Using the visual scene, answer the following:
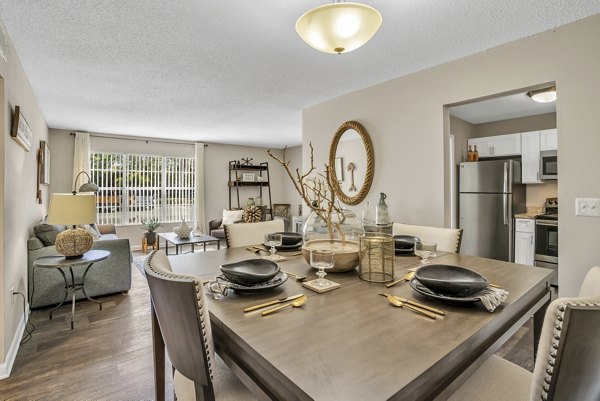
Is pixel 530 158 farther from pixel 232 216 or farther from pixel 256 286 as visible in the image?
pixel 232 216

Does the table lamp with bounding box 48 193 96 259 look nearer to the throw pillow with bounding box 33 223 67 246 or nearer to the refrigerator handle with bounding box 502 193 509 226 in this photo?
the throw pillow with bounding box 33 223 67 246

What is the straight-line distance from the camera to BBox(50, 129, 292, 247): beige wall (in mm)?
5441

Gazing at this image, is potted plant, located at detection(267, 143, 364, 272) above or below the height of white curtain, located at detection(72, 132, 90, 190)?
below

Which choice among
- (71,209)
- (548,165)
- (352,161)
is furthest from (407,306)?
(548,165)

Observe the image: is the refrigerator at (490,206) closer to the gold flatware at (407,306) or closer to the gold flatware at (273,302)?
the gold flatware at (407,306)

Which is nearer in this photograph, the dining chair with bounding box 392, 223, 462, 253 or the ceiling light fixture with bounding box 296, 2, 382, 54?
the ceiling light fixture with bounding box 296, 2, 382, 54

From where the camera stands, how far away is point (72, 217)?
2.55 m

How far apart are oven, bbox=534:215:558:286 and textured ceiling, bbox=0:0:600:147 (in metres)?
2.29

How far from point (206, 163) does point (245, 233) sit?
5177mm

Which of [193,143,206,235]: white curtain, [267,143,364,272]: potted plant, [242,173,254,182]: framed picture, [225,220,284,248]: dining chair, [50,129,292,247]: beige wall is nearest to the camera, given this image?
[267,143,364,272]: potted plant

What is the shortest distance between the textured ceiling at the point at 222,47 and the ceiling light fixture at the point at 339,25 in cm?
45

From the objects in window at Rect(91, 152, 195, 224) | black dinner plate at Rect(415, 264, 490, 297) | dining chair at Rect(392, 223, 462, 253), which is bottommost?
black dinner plate at Rect(415, 264, 490, 297)

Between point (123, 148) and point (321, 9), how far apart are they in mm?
5932

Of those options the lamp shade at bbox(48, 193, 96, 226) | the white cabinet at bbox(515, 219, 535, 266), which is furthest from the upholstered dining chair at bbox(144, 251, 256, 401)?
the white cabinet at bbox(515, 219, 535, 266)
